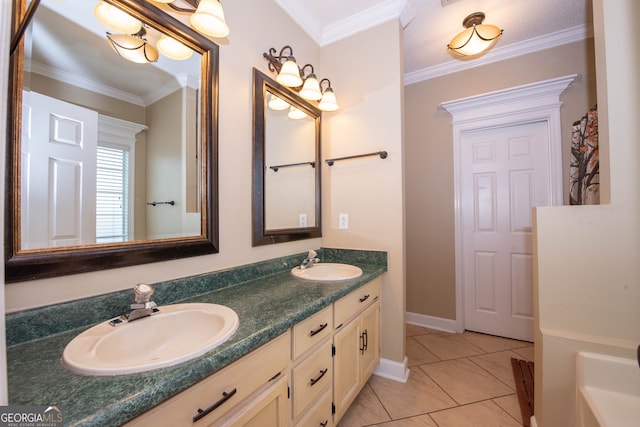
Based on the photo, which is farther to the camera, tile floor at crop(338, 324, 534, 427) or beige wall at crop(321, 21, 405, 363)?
beige wall at crop(321, 21, 405, 363)

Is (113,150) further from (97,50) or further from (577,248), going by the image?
(577,248)

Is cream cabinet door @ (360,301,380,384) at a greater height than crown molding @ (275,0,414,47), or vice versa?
crown molding @ (275,0,414,47)

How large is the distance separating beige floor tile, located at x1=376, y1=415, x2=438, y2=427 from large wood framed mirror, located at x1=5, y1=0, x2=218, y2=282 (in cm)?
140

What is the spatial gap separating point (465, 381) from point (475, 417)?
0.35 meters

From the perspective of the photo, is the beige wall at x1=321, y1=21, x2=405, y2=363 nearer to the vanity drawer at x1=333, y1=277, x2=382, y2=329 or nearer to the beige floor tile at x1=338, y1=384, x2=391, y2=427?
the vanity drawer at x1=333, y1=277, x2=382, y2=329

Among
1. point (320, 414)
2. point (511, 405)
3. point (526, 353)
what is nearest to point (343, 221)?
point (320, 414)

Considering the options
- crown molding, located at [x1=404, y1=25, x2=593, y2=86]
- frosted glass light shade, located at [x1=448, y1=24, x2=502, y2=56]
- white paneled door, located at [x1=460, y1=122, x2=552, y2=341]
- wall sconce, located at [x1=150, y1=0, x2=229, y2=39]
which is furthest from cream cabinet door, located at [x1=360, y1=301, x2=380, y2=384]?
crown molding, located at [x1=404, y1=25, x2=593, y2=86]

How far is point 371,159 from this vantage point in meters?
1.97

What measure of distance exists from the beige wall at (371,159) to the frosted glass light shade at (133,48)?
1.33 meters

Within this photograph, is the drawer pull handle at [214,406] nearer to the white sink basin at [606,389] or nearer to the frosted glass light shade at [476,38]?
the white sink basin at [606,389]

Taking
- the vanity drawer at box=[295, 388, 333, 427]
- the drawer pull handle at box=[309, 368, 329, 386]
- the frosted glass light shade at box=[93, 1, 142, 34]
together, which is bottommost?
the vanity drawer at box=[295, 388, 333, 427]

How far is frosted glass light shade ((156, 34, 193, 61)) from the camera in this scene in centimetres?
113

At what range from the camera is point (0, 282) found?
1.27ft

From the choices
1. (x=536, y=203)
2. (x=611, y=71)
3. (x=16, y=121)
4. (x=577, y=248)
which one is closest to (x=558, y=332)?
(x=577, y=248)
